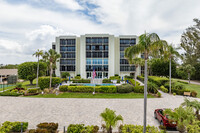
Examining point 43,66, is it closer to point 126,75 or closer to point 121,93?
point 121,93

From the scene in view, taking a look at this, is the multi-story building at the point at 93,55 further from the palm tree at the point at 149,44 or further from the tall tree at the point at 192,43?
the palm tree at the point at 149,44

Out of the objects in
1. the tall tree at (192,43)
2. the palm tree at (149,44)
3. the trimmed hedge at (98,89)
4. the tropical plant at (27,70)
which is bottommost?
the trimmed hedge at (98,89)

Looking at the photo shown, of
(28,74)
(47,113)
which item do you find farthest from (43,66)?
(47,113)

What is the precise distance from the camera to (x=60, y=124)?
410 inches

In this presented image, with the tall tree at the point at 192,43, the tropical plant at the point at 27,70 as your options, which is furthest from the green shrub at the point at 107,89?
the tall tree at the point at 192,43

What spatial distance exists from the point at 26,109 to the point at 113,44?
36897mm

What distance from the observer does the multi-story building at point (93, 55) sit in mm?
43875

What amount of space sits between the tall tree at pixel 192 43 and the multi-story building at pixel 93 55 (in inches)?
688

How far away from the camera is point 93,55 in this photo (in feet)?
144

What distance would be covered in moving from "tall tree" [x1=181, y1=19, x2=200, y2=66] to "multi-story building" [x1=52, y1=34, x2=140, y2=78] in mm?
17480

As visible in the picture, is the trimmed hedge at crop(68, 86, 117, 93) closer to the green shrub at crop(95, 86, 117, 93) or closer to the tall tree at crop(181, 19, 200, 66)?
the green shrub at crop(95, 86, 117, 93)

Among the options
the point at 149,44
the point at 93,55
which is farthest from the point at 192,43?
the point at 149,44

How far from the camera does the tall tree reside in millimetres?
36344

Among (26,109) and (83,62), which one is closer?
(26,109)
